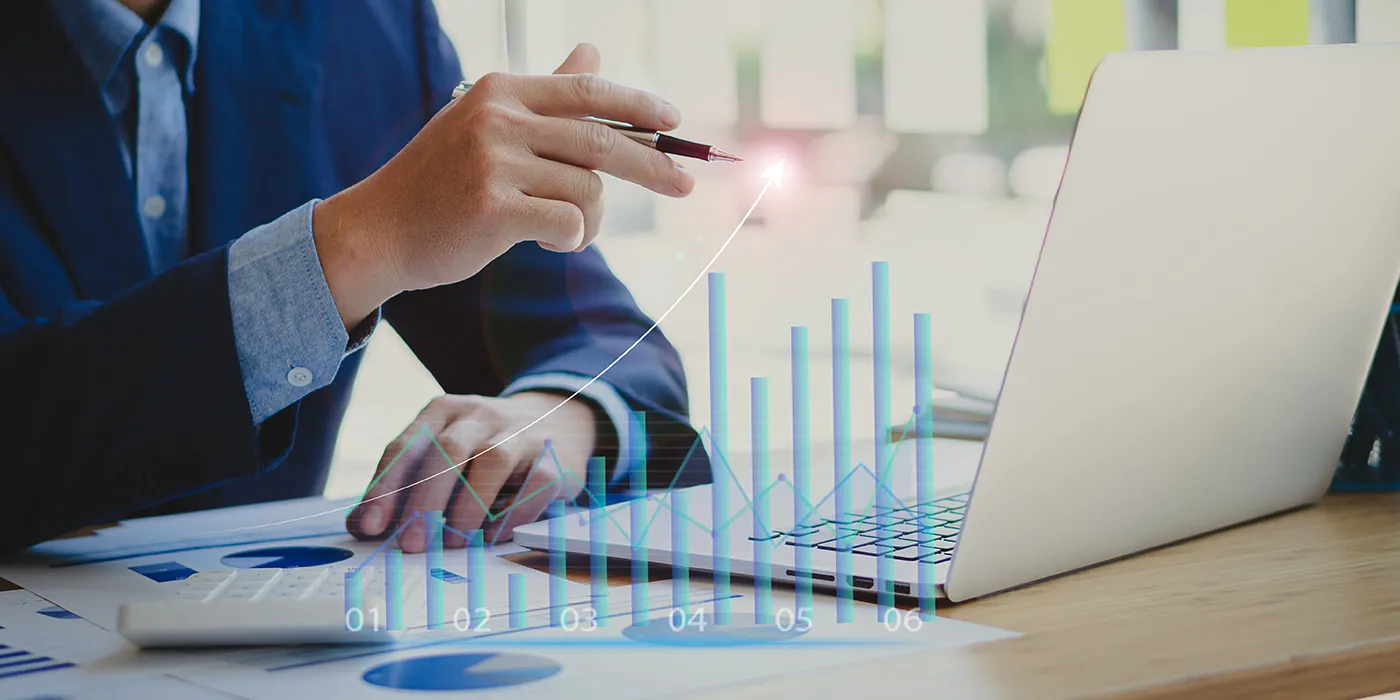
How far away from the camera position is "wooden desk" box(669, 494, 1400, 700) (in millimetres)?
341

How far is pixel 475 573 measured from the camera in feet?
1.73

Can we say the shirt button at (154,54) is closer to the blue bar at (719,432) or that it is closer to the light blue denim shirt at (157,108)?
the light blue denim shirt at (157,108)

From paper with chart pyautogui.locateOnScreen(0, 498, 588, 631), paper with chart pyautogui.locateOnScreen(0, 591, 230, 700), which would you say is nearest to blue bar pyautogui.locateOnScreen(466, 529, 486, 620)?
→ paper with chart pyautogui.locateOnScreen(0, 498, 588, 631)

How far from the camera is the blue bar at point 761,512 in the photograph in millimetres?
458

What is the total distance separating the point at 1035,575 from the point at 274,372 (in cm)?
41

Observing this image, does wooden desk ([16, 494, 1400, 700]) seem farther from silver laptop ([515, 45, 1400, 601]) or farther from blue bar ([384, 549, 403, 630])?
blue bar ([384, 549, 403, 630])

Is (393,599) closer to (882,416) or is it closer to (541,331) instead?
(882,416)

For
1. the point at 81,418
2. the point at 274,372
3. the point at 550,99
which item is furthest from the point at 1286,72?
the point at 81,418

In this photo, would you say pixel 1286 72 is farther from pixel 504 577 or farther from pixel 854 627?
pixel 504 577

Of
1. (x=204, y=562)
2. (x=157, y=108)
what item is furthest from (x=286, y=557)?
(x=157, y=108)

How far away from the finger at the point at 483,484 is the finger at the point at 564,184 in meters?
0.17

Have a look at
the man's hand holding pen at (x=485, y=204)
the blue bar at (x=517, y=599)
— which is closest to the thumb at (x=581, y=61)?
the man's hand holding pen at (x=485, y=204)

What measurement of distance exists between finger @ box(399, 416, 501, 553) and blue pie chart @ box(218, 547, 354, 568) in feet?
0.12
